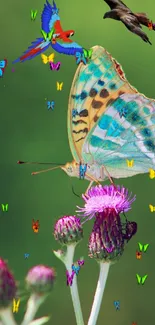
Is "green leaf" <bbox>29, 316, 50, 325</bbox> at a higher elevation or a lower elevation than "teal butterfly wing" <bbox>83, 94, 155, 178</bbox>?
lower

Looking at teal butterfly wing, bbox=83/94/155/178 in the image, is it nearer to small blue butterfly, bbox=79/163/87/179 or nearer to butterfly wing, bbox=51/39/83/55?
small blue butterfly, bbox=79/163/87/179

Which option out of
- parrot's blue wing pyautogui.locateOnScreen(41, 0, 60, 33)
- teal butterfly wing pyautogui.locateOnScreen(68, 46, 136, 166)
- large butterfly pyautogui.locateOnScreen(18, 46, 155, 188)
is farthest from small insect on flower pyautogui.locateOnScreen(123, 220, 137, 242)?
parrot's blue wing pyautogui.locateOnScreen(41, 0, 60, 33)

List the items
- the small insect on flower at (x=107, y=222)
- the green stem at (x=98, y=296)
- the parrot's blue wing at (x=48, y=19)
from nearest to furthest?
the green stem at (x=98, y=296)
the small insect on flower at (x=107, y=222)
the parrot's blue wing at (x=48, y=19)

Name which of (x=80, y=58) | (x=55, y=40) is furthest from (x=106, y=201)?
(x=55, y=40)

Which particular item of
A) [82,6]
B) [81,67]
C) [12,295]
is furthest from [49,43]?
[82,6]

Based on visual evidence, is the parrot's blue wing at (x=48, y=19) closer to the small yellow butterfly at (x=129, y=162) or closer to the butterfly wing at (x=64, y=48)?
the butterfly wing at (x=64, y=48)

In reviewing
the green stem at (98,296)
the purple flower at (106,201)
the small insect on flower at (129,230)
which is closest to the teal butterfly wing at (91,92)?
the purple flower at (106,201)
